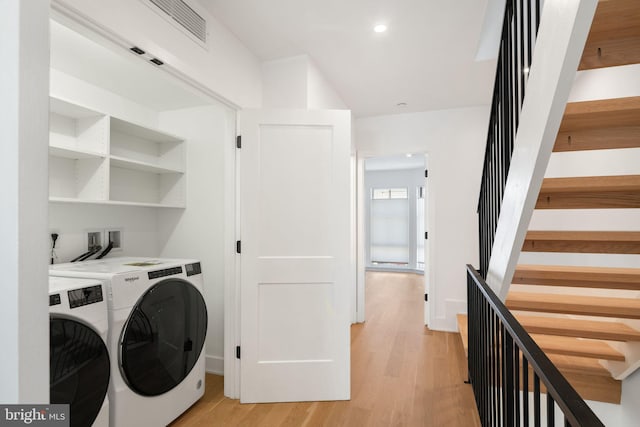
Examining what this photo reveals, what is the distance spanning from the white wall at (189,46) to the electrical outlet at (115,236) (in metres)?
1.46

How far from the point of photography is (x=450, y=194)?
3.92 m

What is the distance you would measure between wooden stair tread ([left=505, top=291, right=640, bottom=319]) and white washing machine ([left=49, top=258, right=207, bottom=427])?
6.94 feet

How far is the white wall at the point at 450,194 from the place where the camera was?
383cm

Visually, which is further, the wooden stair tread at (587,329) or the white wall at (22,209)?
the wooden stair tread at (587,329)

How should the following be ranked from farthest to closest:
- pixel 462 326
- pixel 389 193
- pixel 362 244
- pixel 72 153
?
pixel 389 193 < pixel 362 244 < pixel 462 326 < pixel 72 153

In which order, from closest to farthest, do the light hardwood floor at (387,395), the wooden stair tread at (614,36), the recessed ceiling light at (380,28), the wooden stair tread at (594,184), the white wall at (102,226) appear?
the wooden stair tread at (614,36) → the wooden stair tread at (594,184) → the light hardwood floor at (387,395) → the recessed ceiling light at (380,28) → the white wall at (102,226)

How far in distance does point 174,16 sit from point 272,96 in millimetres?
975

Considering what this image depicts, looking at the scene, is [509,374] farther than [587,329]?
No

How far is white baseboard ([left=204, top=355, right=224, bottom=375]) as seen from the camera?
282 cm

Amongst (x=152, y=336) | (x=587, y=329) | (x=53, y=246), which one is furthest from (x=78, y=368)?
(x=587, y=329)

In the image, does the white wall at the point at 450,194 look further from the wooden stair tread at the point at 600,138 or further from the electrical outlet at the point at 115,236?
the electrical outlet at the point at 115,236

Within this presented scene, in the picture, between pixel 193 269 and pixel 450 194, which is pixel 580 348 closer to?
pixel 450 194

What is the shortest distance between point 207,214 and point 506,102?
2354 mm

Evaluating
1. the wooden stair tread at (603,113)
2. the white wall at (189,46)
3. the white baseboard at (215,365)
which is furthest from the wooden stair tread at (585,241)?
the white baseboard at (215,365)
